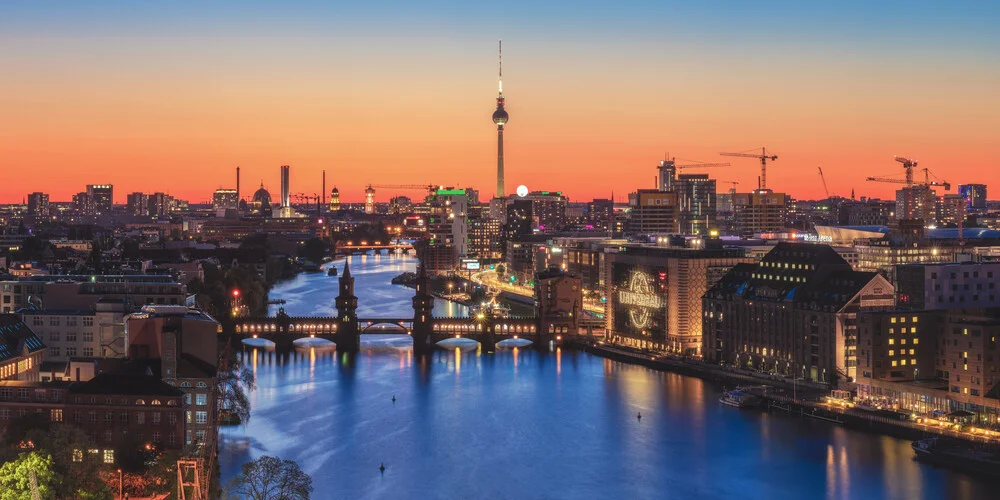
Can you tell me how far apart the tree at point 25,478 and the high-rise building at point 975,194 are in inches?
3958

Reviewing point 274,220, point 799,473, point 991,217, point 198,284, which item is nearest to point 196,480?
point 799,473

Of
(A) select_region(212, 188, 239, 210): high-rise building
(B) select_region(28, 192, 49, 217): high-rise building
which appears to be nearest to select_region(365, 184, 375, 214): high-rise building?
(A) select_region(212, 188, 239, 210): high-rise building

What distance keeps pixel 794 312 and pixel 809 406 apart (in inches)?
143

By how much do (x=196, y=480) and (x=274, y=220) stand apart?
105548 mm

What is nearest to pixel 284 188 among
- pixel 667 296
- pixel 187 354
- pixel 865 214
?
pixel 865 214

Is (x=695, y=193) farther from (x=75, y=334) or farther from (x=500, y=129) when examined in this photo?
(x=75, y=334)

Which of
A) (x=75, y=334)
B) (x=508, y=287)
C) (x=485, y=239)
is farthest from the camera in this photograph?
(x=485, y=239)

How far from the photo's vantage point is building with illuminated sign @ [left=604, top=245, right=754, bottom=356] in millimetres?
33188

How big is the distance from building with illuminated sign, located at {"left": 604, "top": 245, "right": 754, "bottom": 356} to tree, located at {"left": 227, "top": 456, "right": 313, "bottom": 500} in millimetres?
17617

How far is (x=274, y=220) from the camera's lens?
118 meters

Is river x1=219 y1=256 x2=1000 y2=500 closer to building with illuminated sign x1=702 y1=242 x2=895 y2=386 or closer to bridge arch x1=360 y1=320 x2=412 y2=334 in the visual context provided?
building with illuminated sign x1=702 y1=242 x2=895 y2=386

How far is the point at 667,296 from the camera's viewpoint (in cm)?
3347

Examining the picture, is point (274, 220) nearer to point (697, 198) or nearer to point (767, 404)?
point (697, 198)

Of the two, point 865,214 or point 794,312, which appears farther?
point 865,214
